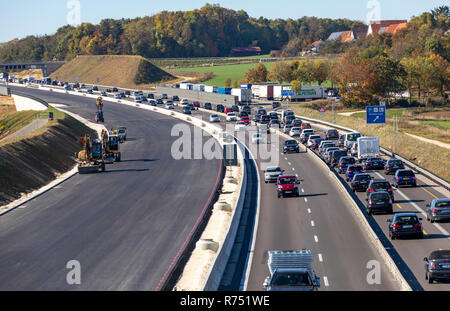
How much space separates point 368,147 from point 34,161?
31.2 m

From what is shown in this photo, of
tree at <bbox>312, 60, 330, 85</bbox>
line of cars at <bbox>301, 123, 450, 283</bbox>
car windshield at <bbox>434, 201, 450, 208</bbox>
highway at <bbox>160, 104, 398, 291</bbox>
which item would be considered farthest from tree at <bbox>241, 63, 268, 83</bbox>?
car windshield at <bbox>434, 201, 450, 208</bbox>

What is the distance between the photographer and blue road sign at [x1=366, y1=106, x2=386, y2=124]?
77.3 metres

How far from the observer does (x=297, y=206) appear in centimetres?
4403

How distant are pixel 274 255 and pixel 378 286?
13.4 feet

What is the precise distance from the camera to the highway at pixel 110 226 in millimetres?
28922

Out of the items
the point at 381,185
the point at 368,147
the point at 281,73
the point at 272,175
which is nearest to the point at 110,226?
the point at 381,185

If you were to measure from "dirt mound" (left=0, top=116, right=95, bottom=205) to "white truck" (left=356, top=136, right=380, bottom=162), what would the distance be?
2838 centimetres

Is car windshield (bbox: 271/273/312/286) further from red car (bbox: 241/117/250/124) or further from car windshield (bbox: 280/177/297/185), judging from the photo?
red car (bbox: 241/117/250/124)

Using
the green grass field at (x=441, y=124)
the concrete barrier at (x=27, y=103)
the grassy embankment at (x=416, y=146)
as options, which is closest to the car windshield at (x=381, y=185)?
the grassy embankment at (x=416, y=146)

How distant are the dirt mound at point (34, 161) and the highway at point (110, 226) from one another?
9.10 ft

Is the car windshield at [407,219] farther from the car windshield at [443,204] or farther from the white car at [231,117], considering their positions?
the white car at [231,117]
